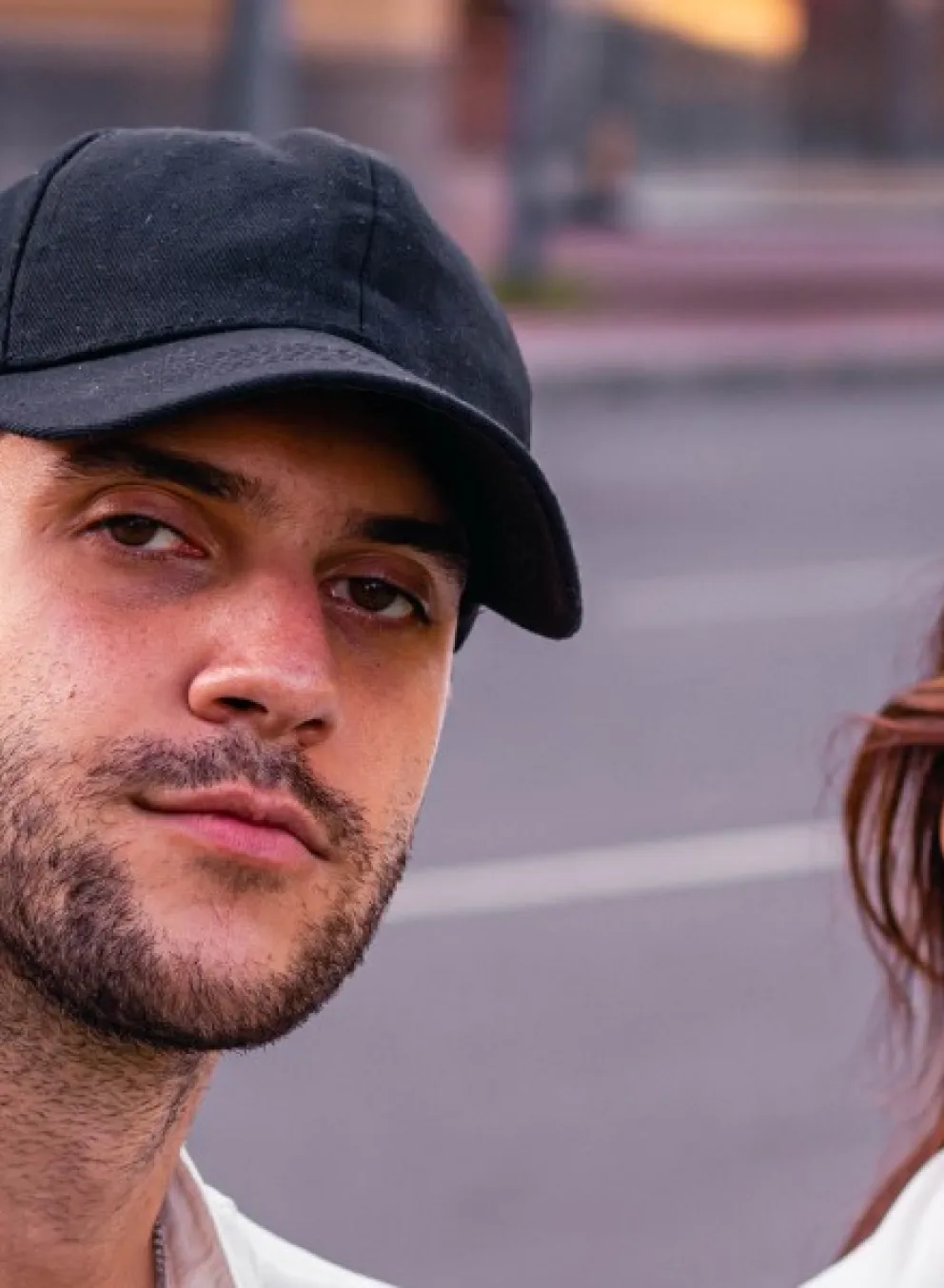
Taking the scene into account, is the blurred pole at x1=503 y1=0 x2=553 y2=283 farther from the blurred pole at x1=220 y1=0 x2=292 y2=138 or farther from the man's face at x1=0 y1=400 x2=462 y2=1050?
the man's face at x1=0 y1=400 x2=462 y2=1050

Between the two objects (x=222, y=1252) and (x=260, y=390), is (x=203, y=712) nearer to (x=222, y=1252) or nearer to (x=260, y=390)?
(x=260, y=390)

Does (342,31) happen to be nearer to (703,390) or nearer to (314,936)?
(703,390)

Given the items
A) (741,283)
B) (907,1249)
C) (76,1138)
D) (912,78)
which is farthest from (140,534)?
(912,78)

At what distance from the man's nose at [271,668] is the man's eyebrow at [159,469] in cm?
7

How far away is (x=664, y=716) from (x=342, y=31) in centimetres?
1733

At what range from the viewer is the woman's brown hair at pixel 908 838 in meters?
2.54

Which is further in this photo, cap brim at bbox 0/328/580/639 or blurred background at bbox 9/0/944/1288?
blurred background at bbox 9/0/944/1288

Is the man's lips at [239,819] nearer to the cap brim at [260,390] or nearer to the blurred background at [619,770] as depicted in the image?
the cap brim at [260,390]

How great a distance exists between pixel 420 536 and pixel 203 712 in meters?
0.27

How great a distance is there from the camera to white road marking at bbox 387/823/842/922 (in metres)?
7.34

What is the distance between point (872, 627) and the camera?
11.5m

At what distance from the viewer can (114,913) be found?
190 cm

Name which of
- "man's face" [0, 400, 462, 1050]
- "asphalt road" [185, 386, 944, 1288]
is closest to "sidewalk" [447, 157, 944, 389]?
"asphalt road" [185, 386, 944, 1288]

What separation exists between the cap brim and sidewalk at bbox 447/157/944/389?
15.8 metres
